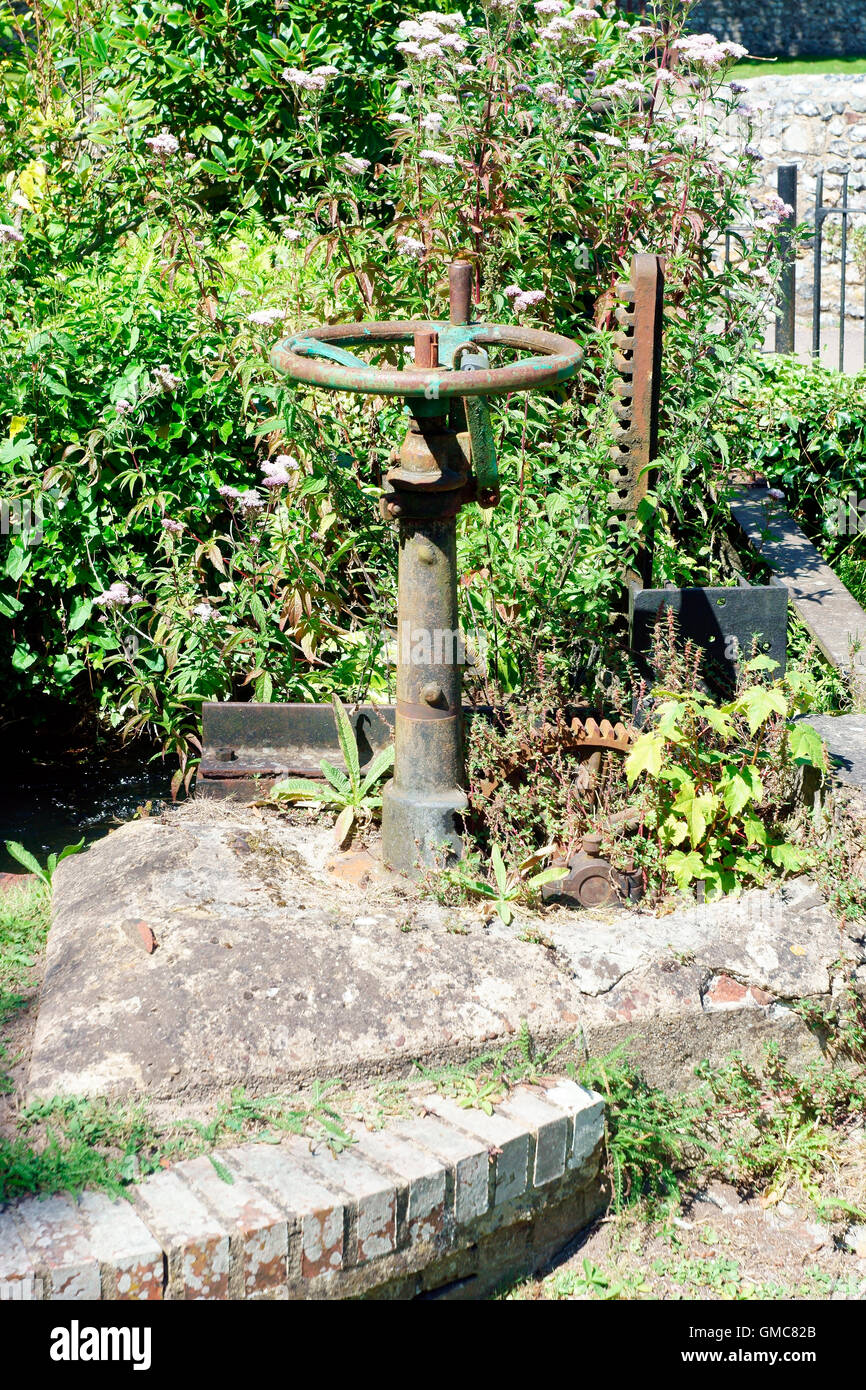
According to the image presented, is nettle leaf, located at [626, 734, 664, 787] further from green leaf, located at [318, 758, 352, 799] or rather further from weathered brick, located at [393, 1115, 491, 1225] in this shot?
weathered brick, located at [393, 1115, 491, 1225]

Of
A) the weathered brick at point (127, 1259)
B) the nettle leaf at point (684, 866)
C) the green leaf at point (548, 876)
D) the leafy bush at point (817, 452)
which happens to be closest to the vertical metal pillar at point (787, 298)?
the leafy bush at point (817, 452)

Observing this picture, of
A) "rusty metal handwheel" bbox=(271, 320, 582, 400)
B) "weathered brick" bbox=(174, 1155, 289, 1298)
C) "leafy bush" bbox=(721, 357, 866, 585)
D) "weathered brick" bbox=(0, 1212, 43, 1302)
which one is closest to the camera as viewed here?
"weathered brick" bbox=(0, 1212, 43, 1302)

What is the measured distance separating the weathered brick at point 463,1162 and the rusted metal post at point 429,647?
33.3 inches

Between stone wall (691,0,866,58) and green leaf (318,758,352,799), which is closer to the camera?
green leaf (318,758,352,799)

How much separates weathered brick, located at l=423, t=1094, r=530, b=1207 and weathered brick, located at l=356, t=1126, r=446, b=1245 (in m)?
0.12

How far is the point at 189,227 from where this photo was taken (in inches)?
191

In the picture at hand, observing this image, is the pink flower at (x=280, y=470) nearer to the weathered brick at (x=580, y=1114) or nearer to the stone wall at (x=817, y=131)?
the weathered brick at (x=580, y=1114)

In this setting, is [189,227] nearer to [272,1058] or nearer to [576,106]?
[576,106]

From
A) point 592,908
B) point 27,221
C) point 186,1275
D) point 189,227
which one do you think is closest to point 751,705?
point 592,908

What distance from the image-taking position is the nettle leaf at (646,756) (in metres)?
3.02

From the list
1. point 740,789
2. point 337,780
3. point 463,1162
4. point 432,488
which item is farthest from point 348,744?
point 463,1162

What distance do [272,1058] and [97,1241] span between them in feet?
1.83

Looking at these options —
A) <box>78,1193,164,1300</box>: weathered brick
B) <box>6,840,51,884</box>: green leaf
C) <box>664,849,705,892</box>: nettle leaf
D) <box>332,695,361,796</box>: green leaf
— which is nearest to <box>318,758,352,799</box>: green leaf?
<box>332,695,361,796</box>: green leaf

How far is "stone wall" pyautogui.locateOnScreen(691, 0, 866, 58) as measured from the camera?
16016 mm
